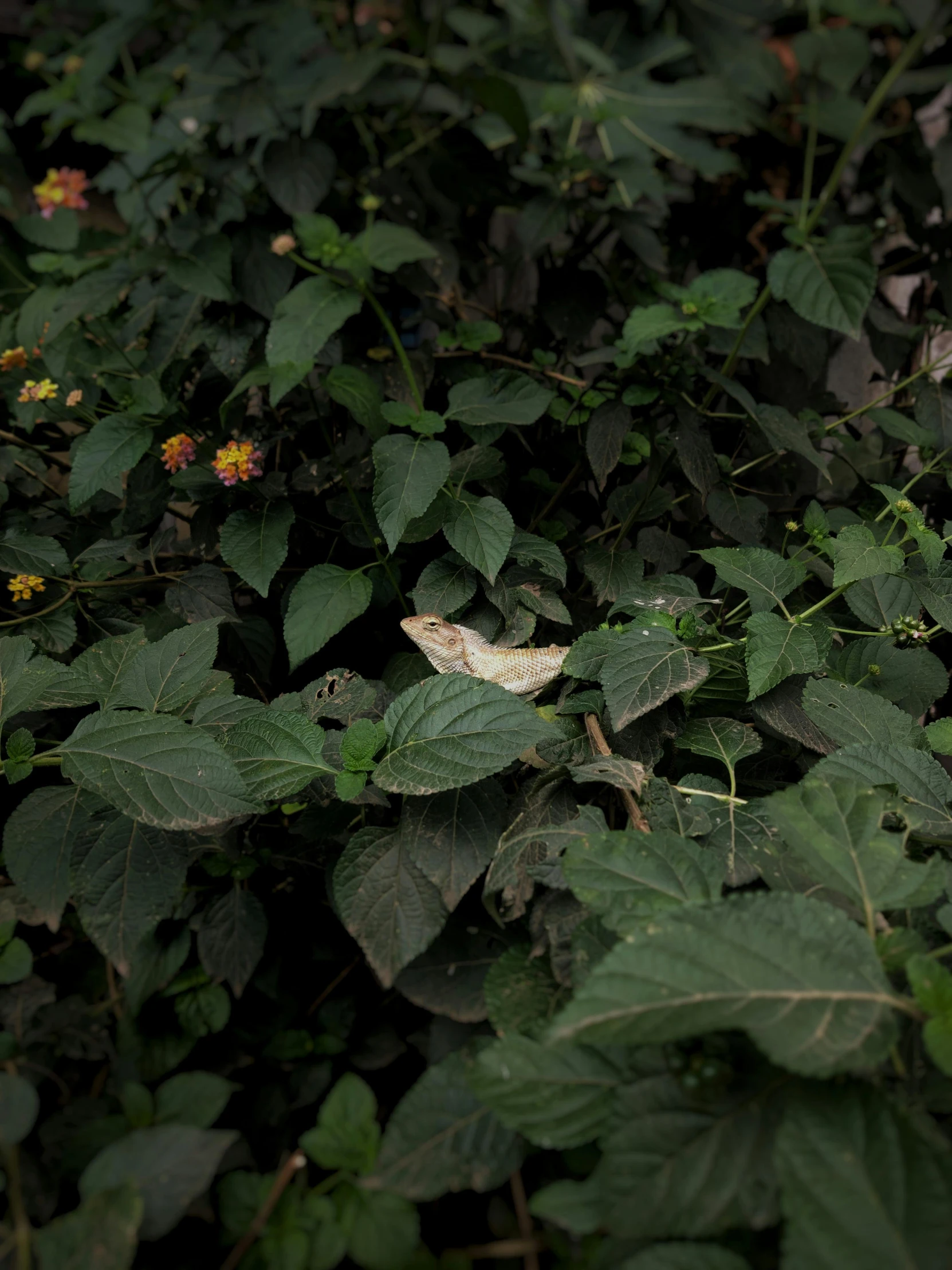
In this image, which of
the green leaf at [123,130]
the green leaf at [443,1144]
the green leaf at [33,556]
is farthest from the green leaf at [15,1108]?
the green leaf at [123,130]

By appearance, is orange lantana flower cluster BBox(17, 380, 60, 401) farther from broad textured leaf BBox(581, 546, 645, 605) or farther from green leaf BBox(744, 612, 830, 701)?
green leaf BBox(744, 612, 830, 701)

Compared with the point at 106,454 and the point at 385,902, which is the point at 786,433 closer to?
the point at 385,902

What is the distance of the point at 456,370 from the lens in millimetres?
1517

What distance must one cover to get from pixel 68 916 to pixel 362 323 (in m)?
1.20

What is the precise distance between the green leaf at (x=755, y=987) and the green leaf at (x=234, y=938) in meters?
0.43

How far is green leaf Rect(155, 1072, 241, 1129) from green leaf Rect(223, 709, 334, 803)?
0.87ft

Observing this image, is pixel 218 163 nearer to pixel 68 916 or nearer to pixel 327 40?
pixel 327 40

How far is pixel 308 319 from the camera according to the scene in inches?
44.0

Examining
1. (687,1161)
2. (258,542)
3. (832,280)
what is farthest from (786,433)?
(687,1161)

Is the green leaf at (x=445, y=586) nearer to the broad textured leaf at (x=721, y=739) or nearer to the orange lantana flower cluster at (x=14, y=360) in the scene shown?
the broad textured leaf at (x=721, y=739)

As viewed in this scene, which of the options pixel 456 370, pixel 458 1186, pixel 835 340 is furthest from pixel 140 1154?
pixel 835 340

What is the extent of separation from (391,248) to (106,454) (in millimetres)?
627

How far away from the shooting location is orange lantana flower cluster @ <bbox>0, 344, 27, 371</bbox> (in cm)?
158

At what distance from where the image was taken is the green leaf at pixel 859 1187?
1.41 ft
